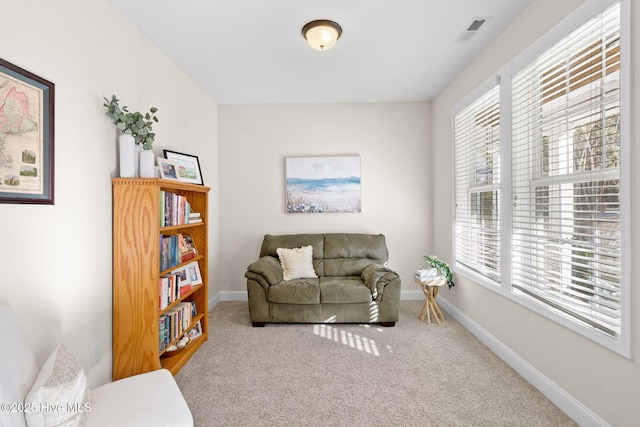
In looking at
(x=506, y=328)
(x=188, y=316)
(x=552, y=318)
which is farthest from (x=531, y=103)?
(x=188, y=316)

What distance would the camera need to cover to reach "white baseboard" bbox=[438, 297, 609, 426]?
5.72 ft

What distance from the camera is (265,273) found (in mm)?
3293

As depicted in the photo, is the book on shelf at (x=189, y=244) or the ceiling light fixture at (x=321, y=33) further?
the book on shelf at (x=189, y=244)

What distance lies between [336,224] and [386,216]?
0.70 metres

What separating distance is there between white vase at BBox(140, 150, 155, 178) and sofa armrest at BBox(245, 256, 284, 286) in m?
1.46

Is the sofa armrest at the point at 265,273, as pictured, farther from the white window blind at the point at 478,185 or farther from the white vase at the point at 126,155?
the white window blind at the point at 478,185

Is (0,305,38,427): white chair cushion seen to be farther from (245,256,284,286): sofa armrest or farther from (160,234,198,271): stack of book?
(245,256,284,286): sofa armrest

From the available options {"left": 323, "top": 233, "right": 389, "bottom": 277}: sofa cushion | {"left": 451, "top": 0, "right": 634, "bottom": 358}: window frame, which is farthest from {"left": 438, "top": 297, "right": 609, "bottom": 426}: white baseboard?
{"left": 323, "top": 233, "right": 389, "bottom": 277}: sofa cushion

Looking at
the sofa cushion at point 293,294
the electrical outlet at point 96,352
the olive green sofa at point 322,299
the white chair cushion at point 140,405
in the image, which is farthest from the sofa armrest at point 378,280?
the electrical outlet at point 96,352

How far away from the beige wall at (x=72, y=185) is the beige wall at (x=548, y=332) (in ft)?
9.75

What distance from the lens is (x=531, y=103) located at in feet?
7.28

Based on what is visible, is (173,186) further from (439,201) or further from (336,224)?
(439,201)

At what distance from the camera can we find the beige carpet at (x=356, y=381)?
188 centimetres

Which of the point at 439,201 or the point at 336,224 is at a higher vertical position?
the point at 439,201
